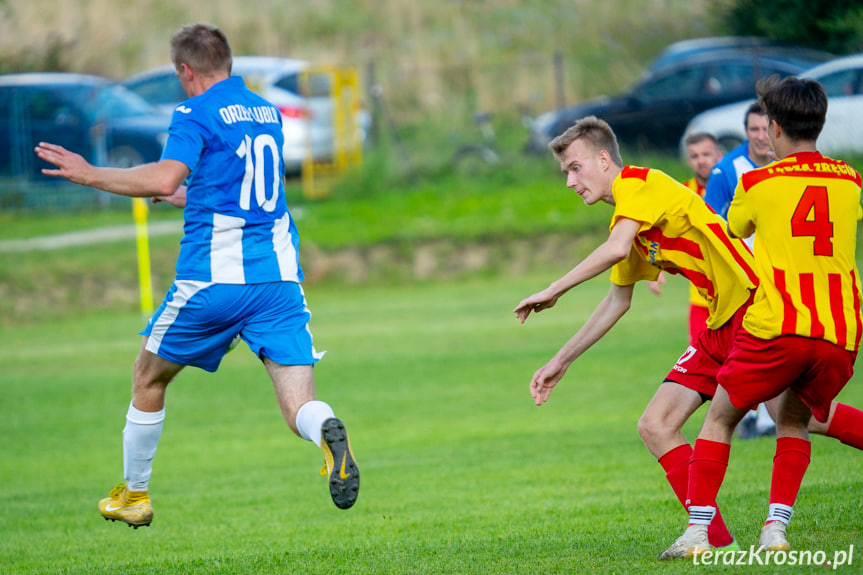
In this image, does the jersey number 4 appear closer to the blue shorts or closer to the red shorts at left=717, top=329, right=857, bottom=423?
the red shorts at left=717, top=329, right=857, bottom=423

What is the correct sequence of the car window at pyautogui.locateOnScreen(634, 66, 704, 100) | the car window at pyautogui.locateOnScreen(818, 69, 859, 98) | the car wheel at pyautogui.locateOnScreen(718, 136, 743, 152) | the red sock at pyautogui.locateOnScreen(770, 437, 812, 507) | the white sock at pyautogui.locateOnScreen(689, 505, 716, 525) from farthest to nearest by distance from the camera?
the car window at pyautogui.locateOnScreen(634, 66, 704, 100) → the car window at pyautogui.locateOnScreen(818, 69, 859, 98) → the car wheel at pyautogui.locateOnScreen(718, 136, 743, 152) → the red sock at pyautogui.locateOnScreen(770, 437, 812, 507) → the white sock at pyautogui.locateOnScreen(689, 505, 716, 525)

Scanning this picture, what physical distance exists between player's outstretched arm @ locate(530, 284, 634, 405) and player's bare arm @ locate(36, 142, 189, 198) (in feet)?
6.67

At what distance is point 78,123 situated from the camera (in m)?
23.5

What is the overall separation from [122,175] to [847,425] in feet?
12.2

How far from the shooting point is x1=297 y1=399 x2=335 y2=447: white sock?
16.0 ft

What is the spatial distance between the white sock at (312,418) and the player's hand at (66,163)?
151cm

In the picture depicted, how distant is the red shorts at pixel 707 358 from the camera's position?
484 centimetres

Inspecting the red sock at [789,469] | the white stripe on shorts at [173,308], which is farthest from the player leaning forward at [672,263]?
the white stripe on shorts at [173,308]

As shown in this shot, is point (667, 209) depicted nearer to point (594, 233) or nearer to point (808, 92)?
point (808, 92)

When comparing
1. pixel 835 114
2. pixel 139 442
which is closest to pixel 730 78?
pixel 835 114

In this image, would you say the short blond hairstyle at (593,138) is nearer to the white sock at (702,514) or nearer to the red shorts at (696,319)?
the white sock at (702,514)

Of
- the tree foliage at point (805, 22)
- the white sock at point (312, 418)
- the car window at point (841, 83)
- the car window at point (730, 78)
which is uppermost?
the tree foliage at point (805, 22)

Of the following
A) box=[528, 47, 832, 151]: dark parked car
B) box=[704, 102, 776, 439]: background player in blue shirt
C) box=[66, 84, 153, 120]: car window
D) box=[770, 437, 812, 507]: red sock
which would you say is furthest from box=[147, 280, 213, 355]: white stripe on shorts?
box=[66, 84, 153, 120]: car window

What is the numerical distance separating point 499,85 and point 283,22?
9.61 meters
